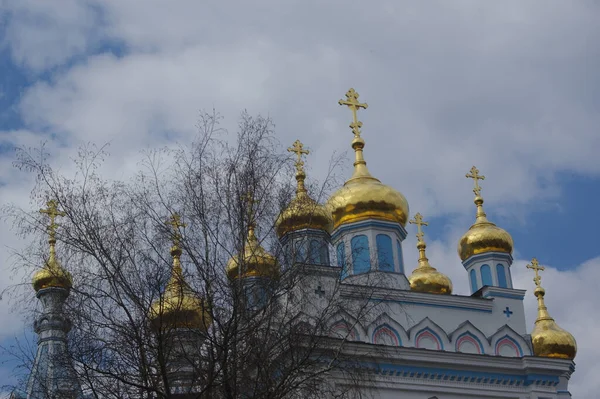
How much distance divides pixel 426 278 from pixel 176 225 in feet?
39.3

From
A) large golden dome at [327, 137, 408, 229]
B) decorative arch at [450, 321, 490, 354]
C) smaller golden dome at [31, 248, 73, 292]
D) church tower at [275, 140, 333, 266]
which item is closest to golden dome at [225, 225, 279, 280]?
church tower at [275, 140, 333, 266]

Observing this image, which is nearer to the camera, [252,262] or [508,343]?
[252,262]

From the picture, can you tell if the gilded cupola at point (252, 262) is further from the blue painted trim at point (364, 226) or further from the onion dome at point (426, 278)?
the onion dome at point (426, 278)

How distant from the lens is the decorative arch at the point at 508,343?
15.9m

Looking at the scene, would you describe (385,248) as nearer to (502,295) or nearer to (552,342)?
(502,295)

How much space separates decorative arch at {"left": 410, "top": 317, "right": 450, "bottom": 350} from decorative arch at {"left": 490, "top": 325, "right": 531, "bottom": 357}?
81 centimetres

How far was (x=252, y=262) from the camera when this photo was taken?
9266mm

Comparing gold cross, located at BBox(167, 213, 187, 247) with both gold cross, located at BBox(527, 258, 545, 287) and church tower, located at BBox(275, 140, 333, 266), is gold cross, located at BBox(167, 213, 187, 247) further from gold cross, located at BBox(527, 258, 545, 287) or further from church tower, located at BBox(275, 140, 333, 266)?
gold cross, located at BBox(527, 258, 545, 287)

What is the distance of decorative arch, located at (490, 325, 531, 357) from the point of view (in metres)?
15.9

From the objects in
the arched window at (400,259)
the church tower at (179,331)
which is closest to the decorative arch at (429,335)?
the arched window at (400,259)

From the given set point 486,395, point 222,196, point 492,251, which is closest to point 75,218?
point 222,196

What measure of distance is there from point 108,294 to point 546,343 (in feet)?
33.6

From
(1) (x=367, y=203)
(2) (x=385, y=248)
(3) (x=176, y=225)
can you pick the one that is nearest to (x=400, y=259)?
(2) (x=385, y=248)

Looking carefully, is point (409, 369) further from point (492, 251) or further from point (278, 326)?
point (278, 326)
